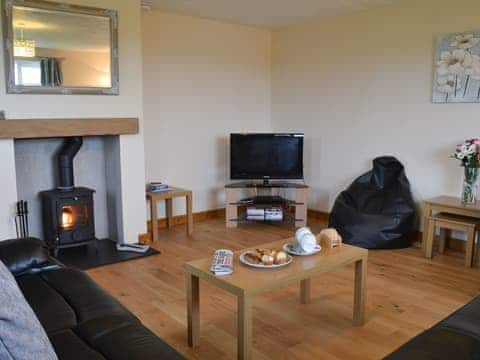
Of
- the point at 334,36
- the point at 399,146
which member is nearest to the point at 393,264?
the point at 399,146

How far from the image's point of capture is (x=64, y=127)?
3.70 meters

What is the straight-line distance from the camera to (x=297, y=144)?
200 inches

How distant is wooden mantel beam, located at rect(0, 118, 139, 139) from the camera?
346cm

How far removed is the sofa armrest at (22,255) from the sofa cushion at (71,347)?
70 centimetres

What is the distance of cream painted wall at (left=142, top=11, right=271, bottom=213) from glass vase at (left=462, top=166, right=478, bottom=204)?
260 centimetres

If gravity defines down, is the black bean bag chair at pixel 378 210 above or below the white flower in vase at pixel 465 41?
below

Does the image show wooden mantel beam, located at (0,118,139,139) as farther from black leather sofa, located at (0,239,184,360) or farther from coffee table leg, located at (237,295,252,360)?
coffee table leg, located at (237,295,252,360)

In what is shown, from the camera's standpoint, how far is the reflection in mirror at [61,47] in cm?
349

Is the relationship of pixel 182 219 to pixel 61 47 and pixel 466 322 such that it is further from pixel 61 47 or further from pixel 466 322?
pixel 466 322

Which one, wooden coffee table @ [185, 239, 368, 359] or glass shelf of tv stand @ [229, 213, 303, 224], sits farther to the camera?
glass shelf of tv stand @ [229, 213, 303, 224]

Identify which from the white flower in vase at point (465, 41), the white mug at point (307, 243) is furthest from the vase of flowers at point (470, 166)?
the white mug at point (307, 243)

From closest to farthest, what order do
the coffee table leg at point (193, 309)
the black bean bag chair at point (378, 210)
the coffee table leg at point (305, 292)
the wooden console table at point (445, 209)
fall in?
the coffee table leg at point (193, 309), the coffee table leg at point (305, 292), the wooden console table at point (445, 209), the black bean bag chair at point (378, 210)

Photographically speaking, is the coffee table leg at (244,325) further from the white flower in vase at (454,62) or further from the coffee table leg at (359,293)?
the white flower in vase at (454,62)

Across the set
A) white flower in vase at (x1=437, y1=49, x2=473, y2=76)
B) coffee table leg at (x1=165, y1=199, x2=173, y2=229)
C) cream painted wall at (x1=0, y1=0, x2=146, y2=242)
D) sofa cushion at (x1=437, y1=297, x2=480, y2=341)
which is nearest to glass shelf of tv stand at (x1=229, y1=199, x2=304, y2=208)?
coffee table leg at (x1=165, y1=199, x2=173, y2=229)
